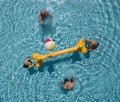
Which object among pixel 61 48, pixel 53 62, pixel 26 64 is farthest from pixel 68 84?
pixel 26 64

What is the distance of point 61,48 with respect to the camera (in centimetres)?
764

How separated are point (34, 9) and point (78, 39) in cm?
169

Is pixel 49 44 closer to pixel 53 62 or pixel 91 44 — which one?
pixel 53 62

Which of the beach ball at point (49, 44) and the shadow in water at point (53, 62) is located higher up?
the beach ball at point (49, 44)

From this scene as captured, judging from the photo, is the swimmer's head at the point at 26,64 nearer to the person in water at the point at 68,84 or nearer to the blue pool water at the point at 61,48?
the blue pool water at the point at 61,48

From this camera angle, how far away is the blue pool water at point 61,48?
7.20m

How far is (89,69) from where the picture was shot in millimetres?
7422

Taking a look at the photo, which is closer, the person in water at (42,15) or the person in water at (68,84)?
the person in water at (68,84)

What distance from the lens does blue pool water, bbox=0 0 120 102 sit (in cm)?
720

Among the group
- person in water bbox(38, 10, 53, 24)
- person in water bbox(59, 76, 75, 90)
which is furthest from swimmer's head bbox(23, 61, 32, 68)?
person in water bbox(38, 10, 53, 24)

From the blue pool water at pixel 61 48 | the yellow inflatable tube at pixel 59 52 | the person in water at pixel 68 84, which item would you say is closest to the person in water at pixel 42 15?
the blue pool water at pixel 61 48

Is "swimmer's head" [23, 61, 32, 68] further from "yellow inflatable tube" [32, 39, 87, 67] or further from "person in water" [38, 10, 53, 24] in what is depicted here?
"person in water" [38, 10, 53, 24]

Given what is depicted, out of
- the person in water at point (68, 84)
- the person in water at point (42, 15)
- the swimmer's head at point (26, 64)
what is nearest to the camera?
the person in water at point (68, 84)

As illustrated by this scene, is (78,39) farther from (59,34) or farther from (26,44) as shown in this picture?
(26,44)
